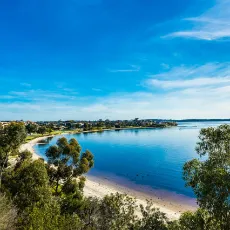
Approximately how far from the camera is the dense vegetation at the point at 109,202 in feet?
46.7

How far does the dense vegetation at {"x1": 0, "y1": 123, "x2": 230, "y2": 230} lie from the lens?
1423 centimetres

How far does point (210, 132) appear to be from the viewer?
15.7m

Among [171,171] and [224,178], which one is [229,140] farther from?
[171,171]

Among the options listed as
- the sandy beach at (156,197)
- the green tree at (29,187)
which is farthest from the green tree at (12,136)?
the sandy beach at (156,197)

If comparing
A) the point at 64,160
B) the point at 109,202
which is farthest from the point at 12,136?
the point at 109,202

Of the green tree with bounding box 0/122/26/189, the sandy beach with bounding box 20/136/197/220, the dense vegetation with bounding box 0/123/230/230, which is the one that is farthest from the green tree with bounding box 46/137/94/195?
the sandy beach with bounding box 20/136/197/220

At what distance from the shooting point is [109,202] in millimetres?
22547

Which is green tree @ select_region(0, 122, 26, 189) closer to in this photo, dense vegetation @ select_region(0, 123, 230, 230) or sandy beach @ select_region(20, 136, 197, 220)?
dense vegetation @ select_region(0, 123, 230, 230)

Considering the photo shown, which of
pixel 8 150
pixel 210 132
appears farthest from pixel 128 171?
pixel 210 132

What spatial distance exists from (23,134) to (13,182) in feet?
19.7

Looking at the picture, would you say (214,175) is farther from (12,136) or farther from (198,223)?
(12,136)

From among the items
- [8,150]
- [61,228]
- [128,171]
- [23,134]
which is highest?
[23,134]

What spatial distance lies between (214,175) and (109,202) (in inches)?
463

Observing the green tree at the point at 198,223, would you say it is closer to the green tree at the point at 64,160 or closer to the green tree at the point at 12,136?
the green tree at the point at 12,136
